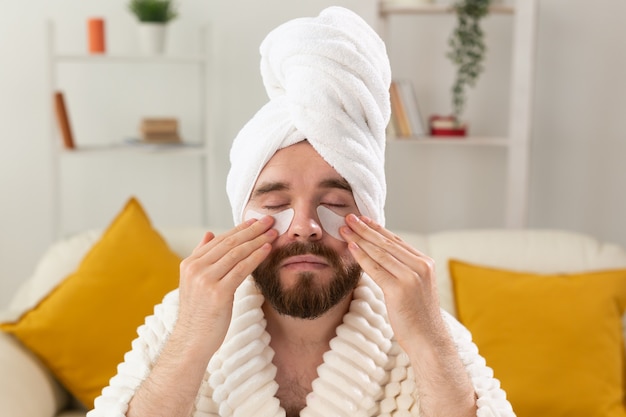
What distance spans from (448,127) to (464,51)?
310 mm

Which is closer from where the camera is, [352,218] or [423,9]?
[352,218]

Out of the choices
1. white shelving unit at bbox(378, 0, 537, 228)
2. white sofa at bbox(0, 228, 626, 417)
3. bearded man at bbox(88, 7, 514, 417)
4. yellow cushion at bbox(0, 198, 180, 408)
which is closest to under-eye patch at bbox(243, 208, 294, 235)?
bearded man at bbox(88, 7, 514, 417)

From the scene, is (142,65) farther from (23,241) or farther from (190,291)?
(190,291)

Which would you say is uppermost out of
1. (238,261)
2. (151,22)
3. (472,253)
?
(151,22)

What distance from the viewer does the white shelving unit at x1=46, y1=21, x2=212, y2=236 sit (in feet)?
11.5

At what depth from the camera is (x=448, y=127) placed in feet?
11.8

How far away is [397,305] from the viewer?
1654 mm

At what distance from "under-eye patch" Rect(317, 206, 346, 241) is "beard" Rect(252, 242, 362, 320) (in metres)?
0.03

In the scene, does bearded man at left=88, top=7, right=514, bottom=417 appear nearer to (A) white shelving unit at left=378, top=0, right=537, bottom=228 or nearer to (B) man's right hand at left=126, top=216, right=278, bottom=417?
(B) man's right hand at left=126, top=216, right=278, bottom=417

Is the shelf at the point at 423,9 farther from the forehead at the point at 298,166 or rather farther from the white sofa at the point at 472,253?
the forehead at the point at 298,166

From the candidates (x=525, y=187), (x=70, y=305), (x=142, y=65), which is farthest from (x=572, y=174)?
(x=70, y=305)

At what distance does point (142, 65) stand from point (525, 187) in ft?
5.56

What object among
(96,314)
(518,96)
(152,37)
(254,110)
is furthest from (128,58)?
(518,96)

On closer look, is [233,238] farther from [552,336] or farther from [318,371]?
[552,336]
